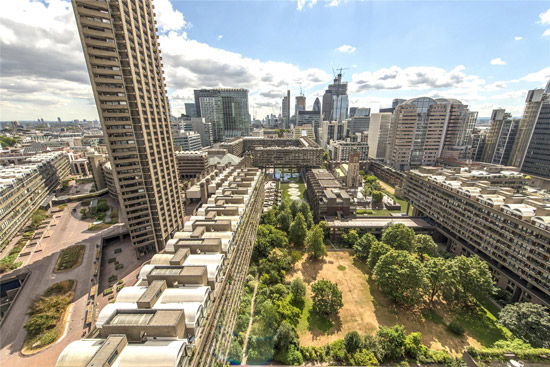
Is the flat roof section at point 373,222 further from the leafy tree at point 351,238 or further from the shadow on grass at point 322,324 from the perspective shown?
the shadow on grass at point 322,324

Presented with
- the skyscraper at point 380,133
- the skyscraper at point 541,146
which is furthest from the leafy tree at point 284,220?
the skyscraper at point 541,146

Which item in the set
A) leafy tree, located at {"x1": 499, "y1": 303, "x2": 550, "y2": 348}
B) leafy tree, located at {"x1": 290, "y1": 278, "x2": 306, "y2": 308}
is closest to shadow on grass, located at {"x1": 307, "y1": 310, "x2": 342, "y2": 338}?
leafy tree, located at {"x1": 290, "y1": 278, "x2": 306, "y2": 308}

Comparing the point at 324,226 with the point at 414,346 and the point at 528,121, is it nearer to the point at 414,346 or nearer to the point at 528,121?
the point at 414,346

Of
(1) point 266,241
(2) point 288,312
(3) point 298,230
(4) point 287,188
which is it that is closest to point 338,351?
(2) point 288,312

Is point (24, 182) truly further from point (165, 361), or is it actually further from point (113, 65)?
point (165, 361)

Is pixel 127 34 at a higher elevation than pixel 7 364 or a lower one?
higher

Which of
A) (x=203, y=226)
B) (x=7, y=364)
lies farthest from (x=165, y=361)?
(x=7, y=364)

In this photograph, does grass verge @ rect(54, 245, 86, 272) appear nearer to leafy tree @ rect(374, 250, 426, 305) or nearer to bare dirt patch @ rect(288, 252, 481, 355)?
bare dirt patch @ rect(288, 252, 481, 355)
